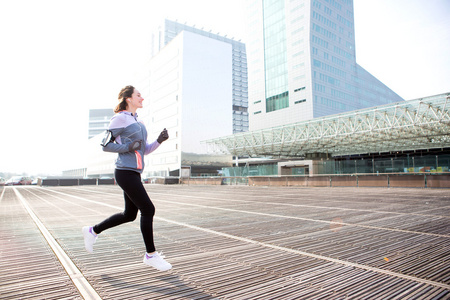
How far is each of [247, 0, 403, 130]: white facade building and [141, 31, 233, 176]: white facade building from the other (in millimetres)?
9548

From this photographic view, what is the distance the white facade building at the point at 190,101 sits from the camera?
237ft

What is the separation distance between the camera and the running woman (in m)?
2.97

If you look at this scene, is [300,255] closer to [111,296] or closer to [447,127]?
[111,296]

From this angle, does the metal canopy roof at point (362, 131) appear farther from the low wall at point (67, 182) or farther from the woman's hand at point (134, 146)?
the woman's hand at point (134, 146)

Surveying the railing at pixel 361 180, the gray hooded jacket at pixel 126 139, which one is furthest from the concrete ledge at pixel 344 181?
the gray hooded jacket at pixel 126 139

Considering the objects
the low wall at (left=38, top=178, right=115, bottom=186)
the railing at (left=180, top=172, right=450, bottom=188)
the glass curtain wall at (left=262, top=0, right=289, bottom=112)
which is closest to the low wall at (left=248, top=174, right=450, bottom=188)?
the railing at (left=180, top=172, right=450, bottom=188)

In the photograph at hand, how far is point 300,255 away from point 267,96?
74.0 meters

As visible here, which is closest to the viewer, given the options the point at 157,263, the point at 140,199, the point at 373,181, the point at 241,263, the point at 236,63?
the point at 157,263

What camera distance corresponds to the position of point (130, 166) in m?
3.05

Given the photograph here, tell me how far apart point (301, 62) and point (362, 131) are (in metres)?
38.3

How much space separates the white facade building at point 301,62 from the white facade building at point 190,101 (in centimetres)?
955

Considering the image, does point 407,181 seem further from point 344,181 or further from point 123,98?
point 123,98

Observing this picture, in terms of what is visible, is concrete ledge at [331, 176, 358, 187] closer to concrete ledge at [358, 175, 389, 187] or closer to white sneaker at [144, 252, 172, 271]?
concrete ledge at [358, 175, 389, 187]

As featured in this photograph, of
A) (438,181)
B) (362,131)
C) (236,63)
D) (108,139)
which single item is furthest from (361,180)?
(236,63)
